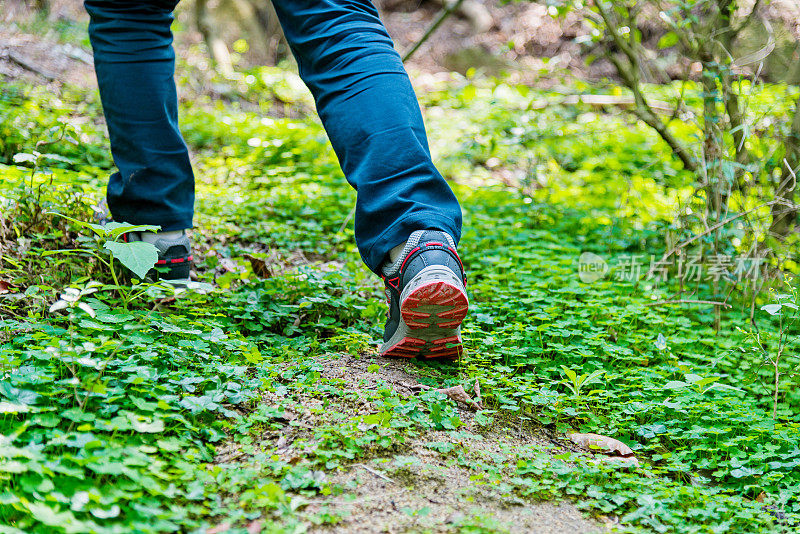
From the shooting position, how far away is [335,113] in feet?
6.87

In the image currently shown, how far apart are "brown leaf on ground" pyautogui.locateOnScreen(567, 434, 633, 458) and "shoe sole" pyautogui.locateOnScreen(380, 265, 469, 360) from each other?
0.46 meters

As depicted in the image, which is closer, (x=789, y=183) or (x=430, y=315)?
(x=430, y=315)

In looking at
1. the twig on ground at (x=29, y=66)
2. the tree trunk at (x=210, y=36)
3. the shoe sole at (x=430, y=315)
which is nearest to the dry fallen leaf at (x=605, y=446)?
the shoe sole at (x=430, y=315)

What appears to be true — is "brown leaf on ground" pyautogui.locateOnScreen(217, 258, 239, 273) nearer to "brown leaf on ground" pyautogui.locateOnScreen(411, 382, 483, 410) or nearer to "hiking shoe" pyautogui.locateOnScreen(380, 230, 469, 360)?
"hiking shoe" pyautogui.locateOnScreen(380, 230, 469, 360)

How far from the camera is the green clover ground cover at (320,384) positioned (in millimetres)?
1399

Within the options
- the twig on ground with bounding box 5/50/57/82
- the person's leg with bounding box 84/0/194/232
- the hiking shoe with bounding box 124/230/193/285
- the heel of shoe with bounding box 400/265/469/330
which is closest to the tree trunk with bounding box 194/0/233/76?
the twig on ground with bounding box 5/50/57/82

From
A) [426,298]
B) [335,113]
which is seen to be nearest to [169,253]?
[335,113]

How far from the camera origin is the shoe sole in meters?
1.83

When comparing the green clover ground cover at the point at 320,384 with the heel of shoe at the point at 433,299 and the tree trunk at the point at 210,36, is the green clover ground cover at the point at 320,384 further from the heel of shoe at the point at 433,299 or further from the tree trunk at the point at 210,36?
the tree trunk at the point at 210,36

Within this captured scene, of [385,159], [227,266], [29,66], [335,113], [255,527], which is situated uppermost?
[335,113]

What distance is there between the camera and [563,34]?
10.0 metres

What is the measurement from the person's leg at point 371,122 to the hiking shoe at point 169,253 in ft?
2.36

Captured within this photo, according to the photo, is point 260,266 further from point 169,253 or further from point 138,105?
point 138,105

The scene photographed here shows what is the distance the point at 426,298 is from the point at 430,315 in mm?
83
